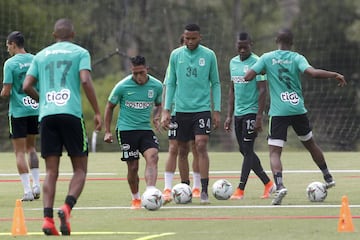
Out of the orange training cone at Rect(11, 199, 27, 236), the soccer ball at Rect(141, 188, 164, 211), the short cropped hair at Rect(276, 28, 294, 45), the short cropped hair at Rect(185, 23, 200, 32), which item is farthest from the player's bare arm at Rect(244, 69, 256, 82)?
the orange training cone at Rect(11, 199, 27, 236)

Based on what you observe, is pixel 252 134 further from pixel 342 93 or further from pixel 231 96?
pixel 342 93

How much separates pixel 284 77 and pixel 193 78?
4.04 feet

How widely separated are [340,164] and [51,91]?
1107 centimetres

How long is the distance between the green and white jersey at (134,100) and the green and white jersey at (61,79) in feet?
9.01

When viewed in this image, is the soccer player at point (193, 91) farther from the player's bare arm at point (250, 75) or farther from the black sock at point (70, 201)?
the black sock at point (70, 201)

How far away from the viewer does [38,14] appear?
32906 mm

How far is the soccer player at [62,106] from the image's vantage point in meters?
11.7

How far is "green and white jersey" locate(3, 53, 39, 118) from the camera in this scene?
15.5 meters

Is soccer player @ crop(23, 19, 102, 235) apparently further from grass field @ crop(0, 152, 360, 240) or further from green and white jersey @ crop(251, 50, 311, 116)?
green and white jersey @ crop(251, 50, 311, 116)

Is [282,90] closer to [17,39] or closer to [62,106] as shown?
[17,39]

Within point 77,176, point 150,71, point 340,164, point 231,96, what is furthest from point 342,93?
point 77,176

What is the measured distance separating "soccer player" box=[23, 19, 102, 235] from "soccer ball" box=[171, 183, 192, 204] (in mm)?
3054

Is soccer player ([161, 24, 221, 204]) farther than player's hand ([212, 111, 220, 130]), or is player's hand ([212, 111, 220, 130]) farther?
player's hand ([212, 111, 220, 130])

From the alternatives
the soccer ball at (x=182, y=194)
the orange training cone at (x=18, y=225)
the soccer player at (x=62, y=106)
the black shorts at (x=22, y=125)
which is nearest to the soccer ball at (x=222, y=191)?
the soccer ball at (x=182, y=194)
